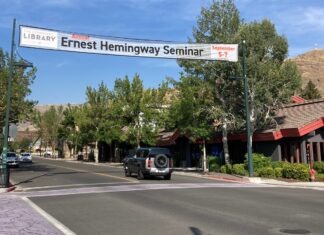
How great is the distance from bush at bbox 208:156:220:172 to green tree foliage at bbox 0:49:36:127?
49.3 feet

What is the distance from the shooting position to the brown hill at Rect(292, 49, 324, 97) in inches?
4237

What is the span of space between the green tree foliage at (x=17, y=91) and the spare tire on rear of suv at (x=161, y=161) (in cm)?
1365

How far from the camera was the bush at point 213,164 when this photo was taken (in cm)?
3570

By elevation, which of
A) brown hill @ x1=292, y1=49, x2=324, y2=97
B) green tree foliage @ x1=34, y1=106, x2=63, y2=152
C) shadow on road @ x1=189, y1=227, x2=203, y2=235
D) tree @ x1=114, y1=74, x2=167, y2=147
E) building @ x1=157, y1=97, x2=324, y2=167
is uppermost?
brown hill @ x1=292, y1=49, x2=324, y2=97

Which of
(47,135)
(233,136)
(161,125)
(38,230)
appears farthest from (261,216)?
(47,135)

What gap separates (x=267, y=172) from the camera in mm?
29297

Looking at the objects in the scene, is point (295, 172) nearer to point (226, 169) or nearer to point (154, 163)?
point (226, 169)

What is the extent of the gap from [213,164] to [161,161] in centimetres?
954

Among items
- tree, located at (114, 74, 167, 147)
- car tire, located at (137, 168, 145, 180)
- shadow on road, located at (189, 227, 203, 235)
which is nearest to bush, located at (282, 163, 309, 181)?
car tire, located at (137, 168, 145, 180)

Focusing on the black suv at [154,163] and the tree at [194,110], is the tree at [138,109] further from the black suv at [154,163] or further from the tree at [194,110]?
the black suv at [154,163]

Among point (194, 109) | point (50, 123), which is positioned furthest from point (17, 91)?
point (50, 123)

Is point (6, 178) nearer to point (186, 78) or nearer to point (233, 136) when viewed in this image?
point (186, 78)

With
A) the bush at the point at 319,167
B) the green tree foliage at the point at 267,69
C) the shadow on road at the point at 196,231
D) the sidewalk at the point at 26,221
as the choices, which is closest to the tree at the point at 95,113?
the green tree foliage at the point at 267,69

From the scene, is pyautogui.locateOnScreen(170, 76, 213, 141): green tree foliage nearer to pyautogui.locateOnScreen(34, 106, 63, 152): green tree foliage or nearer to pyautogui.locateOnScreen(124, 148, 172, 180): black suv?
pyautogui.locateOnScreen(124, 148, 172, 180): black suv
